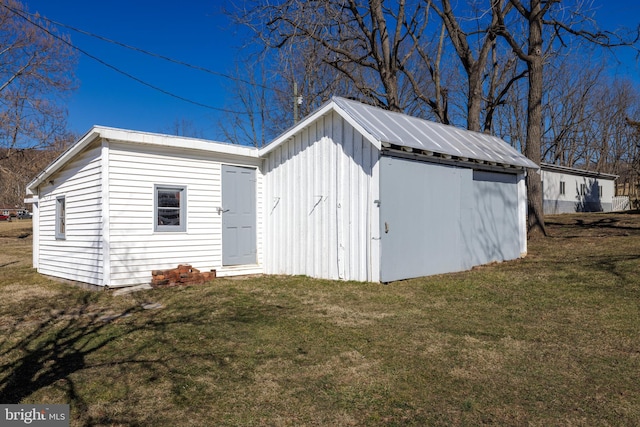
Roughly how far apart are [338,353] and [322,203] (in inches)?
189

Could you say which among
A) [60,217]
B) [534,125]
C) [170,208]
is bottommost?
[60,217]

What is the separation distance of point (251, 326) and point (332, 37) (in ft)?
39.7

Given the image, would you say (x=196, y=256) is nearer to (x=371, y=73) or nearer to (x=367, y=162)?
(x=367, y=162)

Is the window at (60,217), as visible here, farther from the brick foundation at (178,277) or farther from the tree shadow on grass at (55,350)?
the tree shadow on grass at (55,350)

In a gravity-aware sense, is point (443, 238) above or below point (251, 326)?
above

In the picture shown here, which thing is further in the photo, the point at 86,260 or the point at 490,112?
the point at 490,112

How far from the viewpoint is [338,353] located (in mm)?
Result: 4480

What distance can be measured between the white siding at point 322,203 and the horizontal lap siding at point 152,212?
1247mm

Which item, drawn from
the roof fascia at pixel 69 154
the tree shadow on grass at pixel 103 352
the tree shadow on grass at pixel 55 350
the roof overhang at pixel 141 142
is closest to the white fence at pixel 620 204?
the roof overhang at pixel 141 142

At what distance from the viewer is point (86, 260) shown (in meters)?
8.70

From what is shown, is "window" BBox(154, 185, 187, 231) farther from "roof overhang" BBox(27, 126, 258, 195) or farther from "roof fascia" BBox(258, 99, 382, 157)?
"roof fascia" BBox(258, 99, 382, 157)

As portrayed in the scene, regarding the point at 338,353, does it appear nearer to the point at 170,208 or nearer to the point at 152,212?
the point at 152,212

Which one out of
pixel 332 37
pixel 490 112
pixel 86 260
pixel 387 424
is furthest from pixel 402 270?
pixel 490 112

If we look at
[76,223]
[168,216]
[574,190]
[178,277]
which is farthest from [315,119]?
[574,190]
